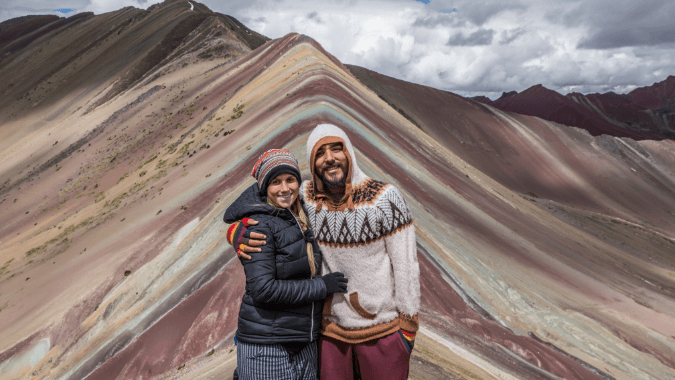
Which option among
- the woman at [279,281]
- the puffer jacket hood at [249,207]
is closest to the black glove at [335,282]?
A: the woman at [279,281]

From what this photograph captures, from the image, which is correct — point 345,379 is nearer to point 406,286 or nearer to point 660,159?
point 406,286

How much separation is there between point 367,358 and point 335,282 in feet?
1.87

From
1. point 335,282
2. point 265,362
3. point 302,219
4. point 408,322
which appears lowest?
point 265,362

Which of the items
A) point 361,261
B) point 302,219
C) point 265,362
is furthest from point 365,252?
point 265,362

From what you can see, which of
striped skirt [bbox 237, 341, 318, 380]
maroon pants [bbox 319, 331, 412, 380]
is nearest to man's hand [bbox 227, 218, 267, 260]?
striped skirt [bbox 237, 341, 318, 380]

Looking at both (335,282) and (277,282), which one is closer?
(277,282)

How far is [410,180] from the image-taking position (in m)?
8.60

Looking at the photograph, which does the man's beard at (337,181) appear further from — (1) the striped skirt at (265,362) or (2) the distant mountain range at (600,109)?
(2) the distant mountain range at (600,109)

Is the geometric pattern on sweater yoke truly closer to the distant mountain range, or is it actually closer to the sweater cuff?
the sweater cuff

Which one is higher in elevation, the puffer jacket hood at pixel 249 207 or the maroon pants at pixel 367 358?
the puffer jacket hood at pixel 249 207

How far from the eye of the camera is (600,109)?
223 ft

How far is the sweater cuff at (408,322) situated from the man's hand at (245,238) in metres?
1.01

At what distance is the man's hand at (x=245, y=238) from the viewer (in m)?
1.86

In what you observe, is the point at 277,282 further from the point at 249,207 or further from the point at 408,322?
the point at 408,322
